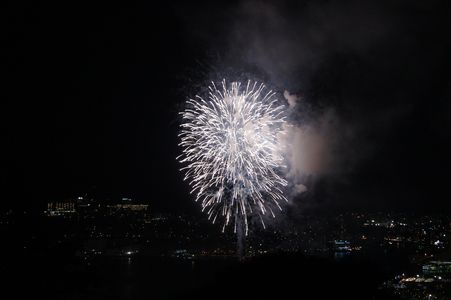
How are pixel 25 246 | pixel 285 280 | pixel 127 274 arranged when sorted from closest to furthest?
pixel 285 280, pixel 25 246, pixel 127 274

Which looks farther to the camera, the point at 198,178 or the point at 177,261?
the point at 177,261

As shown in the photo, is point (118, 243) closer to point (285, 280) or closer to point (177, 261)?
point (177, 261)

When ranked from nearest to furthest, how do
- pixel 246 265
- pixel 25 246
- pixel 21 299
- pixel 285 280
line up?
pixel 285 280, pixel 246 265, pixel 21 299, pixel 25 246

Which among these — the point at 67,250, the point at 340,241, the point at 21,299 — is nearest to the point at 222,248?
the point at 340,241

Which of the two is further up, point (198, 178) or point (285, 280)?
point (198, 178)

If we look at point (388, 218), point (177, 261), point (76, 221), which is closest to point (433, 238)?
point (388, 218)

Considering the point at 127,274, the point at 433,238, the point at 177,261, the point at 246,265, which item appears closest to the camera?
the point at 246,265

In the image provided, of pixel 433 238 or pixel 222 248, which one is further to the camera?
pixel 433 238

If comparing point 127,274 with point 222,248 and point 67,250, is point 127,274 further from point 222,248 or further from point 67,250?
point 67,250

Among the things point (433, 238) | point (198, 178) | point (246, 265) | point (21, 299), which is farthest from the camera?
point (433, 238)
